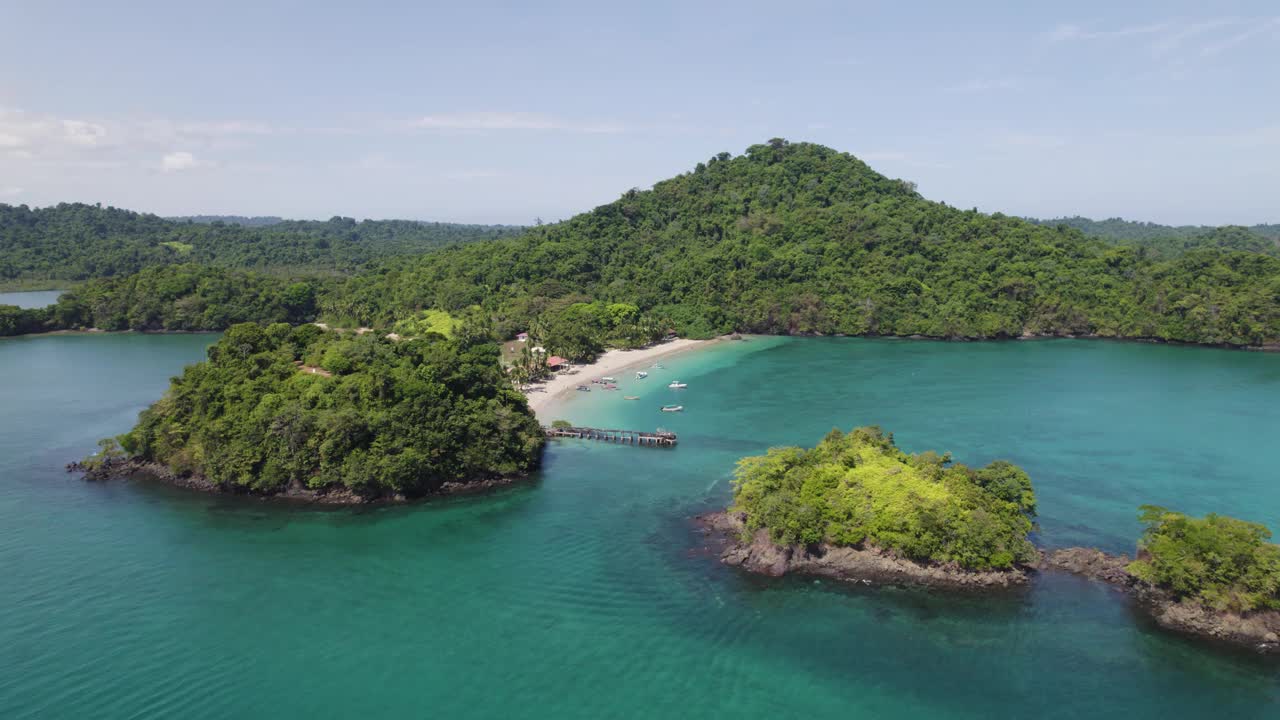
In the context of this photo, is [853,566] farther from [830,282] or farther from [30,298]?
[30,298]

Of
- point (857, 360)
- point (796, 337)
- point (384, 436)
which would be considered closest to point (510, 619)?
point (384, 436)

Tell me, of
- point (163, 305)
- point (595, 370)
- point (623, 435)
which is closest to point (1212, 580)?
point (623, 435)

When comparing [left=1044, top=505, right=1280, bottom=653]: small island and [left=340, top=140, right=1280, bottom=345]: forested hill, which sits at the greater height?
[left=340, top=140, right=1280, bottom=345]: forested hill

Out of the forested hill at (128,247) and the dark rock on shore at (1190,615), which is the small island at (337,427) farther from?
the forested hill at (128,247)

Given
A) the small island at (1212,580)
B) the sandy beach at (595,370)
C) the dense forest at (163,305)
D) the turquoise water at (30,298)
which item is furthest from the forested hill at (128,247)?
the small island at (1212,580)

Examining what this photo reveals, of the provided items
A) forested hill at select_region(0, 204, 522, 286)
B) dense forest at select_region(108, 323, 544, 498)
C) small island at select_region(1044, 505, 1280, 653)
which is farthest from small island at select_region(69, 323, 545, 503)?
forested hill at select_region(0, 204, 522, 286)

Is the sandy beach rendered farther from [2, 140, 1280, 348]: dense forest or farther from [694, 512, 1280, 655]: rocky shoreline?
[694, 512, 1280, 655]: rocky shoreline

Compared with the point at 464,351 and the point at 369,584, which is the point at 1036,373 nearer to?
the point at 464,351
